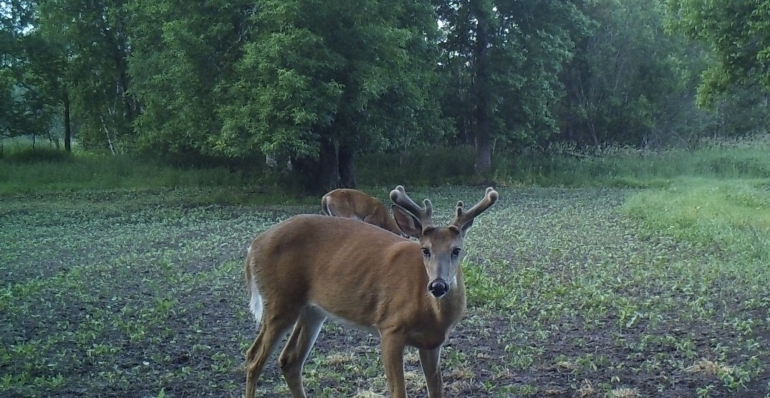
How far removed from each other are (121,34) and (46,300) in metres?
22.8

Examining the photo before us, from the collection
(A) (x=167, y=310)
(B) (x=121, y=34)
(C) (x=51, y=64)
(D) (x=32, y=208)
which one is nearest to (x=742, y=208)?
(A) (x=167, y=310)

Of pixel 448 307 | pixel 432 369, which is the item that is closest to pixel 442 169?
pixel 432 369

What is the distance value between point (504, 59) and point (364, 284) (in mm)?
22982

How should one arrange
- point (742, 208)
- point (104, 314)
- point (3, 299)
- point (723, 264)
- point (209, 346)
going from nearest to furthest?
1. point (209, 346)
2. point (104, 314)
3. point (3, 299)
4. point (723, 264)
5. point (742, 208)

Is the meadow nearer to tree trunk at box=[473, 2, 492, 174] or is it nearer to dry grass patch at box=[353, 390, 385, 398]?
dry grass patch at box=[353, 390, 385, 398]

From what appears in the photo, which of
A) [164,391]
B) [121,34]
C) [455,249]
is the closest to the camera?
[455,249]

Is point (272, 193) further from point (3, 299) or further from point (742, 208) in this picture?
point (3, 299)

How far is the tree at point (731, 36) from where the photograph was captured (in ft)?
52.8

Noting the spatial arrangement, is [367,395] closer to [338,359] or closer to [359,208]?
[338,359]

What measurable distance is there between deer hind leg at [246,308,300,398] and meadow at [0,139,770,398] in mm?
400

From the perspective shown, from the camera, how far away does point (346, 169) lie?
74.9 ft

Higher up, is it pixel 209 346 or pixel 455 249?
pixel 455 249

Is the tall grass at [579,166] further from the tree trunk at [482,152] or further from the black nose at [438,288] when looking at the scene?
the black nose at [438,288]

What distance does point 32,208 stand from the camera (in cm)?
1900
